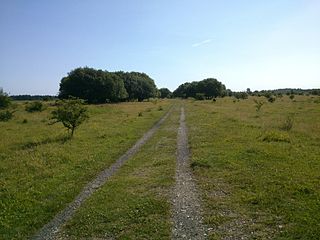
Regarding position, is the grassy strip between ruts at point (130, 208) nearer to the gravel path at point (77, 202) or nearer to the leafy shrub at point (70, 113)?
the gravel path at point (77, 202)

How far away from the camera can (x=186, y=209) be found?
1222 centimetres

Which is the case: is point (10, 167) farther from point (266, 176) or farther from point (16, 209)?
point (266, 176)

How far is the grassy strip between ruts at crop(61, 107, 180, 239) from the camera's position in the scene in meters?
10.6

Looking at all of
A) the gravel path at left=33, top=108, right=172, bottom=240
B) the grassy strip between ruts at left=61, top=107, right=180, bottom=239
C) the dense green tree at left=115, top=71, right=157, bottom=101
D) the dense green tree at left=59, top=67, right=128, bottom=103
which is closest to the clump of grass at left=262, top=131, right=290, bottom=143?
the grassy strip between ruts at left=61, top=107, right=180, bottom=239

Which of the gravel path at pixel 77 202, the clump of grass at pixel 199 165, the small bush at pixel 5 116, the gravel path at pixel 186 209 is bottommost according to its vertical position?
the gravel path at pixel 77 202

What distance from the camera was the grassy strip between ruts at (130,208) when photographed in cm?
1060

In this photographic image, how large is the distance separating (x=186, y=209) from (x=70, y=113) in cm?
2281

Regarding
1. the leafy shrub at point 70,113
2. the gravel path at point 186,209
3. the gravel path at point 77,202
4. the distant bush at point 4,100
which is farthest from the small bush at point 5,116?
the gravel path at point 186,209

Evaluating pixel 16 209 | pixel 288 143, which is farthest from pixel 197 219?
pixel 288 143

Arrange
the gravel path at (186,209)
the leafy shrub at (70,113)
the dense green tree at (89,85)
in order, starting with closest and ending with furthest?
the gravel path at (186,209)
the leafy shrub at (70,113)
the dense green tree at (89,85)

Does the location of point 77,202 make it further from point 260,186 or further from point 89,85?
point 89,85

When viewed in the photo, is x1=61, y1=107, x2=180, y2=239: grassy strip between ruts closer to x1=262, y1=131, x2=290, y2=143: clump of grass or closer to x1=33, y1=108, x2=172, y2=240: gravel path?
x1=33, y1=108, x2=172, y2=240: gravel path

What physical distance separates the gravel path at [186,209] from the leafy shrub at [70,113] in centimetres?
1669

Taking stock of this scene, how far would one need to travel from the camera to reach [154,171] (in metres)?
18.1
